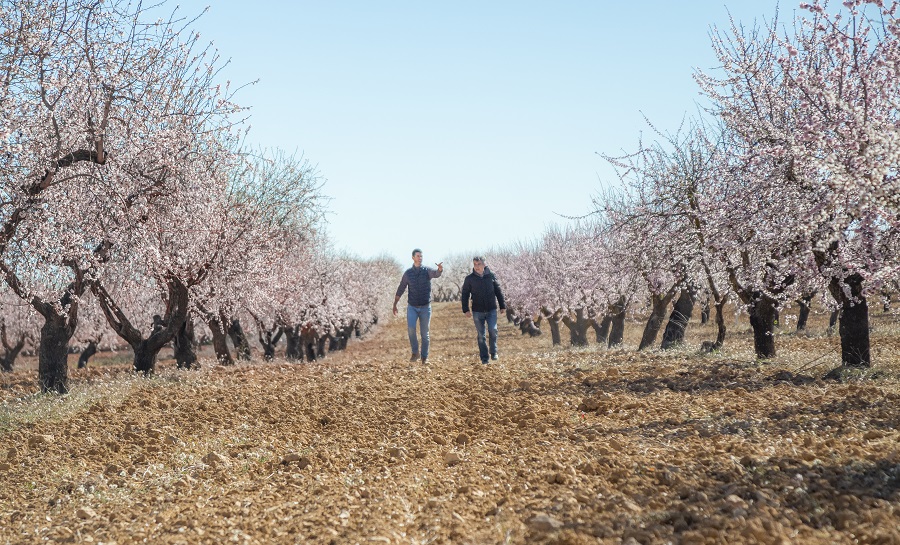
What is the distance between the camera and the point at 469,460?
7660 millimetres

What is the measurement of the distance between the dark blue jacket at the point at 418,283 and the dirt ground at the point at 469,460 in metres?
2.50

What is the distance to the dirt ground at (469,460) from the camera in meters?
5.58

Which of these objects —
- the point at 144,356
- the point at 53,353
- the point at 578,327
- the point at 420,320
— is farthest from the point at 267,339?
the point at 420,320

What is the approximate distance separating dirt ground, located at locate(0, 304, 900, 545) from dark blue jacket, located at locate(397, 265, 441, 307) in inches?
98.6

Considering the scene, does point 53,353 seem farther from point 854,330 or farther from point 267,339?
point 267,339

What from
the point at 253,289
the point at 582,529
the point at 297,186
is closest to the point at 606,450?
the point at 582,529

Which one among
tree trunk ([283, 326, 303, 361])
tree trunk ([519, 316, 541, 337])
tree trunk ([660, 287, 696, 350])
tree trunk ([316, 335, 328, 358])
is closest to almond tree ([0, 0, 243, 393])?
tree trunk ([660, 287, 696, 350])

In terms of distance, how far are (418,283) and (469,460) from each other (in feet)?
26.6

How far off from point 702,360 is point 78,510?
38.5ft

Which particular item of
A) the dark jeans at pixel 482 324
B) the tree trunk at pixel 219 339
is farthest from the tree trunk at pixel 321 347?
the dark jeans at pixel 482 324

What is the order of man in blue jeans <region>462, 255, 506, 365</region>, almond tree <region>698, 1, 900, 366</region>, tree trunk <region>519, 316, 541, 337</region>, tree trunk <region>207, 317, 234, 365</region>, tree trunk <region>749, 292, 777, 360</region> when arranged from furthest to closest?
tree trunk <region>519, 316, 541, 337</region> → tree trunk <region>207, 317, 234, 365</region> → man in blue jeans <region>462, 255, 506, 365</region> → tree trunk <region>749, 292, 777, 360</region> → almond tree <region>698, 1, 900, 366</region>

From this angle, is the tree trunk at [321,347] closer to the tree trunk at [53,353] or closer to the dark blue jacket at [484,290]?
the tree trunk at [53,353]

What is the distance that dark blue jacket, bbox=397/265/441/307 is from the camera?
1556 centimetres

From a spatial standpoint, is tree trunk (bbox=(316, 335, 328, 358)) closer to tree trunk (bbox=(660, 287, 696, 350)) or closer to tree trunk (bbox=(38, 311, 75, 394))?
tree trunk (bbox=(660, 287, 696, 350))
